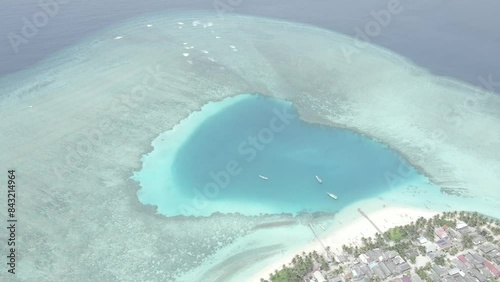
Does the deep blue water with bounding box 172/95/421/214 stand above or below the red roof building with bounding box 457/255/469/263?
below

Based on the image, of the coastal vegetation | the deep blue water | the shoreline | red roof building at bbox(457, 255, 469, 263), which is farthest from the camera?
A: the deep blue water

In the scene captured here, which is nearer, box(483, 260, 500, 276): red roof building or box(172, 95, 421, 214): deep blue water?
box(483, 260, 500, 276): red roof building

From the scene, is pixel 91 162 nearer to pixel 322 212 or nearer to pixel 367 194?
pixel 322 212

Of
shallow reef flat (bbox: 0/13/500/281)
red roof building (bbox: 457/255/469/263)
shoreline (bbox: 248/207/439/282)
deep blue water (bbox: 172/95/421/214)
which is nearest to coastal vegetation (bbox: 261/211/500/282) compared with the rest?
red roof building (bbox: 457/255/469/263)

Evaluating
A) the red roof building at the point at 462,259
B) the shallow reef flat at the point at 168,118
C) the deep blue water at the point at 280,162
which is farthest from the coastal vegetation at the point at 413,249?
the deep blue water at the point at 280,162

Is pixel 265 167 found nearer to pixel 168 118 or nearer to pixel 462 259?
pixel 168 118

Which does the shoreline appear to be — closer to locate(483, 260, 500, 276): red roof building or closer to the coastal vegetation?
the coastal vegetation
